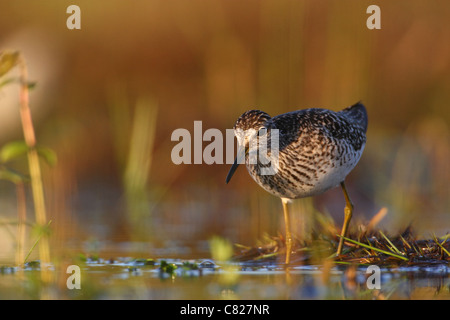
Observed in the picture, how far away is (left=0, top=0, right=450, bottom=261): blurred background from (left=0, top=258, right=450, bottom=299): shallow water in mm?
898

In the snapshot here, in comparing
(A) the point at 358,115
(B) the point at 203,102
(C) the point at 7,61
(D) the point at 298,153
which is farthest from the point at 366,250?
(B) the point at 203,102

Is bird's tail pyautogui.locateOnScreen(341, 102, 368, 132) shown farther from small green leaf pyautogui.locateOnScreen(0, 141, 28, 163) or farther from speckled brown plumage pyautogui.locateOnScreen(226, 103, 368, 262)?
small green leaf pyautogui.locateOnScreen(0, 141, 28, 163)

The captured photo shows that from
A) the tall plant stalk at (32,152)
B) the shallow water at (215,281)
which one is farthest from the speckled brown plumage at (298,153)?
the tall plant stalk at (32,152)

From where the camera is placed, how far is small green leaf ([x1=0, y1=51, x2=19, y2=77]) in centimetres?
559

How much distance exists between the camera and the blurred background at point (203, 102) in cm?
948

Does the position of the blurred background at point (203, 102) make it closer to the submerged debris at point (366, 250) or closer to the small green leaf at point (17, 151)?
the submerged debris at point (366, 250)

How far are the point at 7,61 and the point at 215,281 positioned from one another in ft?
7.97

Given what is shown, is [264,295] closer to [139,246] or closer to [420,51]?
[139,246]

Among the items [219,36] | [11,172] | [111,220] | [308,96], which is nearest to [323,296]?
[11,172]

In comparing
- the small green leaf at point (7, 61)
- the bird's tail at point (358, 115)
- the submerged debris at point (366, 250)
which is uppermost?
the small green leaf at point (7, 61)

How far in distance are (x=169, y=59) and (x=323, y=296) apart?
1132 cm

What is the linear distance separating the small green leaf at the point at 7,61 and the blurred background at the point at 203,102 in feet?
6.97

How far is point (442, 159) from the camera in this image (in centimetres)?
Answer: 1178

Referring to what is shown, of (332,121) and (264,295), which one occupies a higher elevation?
(332,121)
